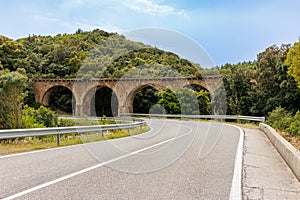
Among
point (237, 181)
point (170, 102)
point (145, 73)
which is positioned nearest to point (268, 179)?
point (237, 181)

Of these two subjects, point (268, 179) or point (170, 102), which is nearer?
point (268, 179)

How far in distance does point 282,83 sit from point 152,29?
2537cm

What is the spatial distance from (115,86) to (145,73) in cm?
1371

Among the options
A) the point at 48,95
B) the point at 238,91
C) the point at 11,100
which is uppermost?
the point at 48,95

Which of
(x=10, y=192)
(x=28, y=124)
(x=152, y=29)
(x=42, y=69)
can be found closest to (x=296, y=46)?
(x=152, y=29)

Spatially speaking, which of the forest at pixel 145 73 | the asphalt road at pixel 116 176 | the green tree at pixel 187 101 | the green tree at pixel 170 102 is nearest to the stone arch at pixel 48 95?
the forest at pixel 145 73

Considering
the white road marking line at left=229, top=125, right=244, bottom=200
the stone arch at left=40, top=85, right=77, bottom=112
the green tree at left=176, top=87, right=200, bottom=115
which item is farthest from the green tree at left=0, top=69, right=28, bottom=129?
the stone arch at left=40, top=85, right=77, bottom=112

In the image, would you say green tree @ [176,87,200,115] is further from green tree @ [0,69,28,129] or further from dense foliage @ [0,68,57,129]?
green tree @ [0,69,28,129]

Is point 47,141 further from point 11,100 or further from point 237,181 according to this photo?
point 11,100

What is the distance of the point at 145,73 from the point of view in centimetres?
3578

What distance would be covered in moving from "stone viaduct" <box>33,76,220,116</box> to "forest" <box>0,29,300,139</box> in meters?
1.40

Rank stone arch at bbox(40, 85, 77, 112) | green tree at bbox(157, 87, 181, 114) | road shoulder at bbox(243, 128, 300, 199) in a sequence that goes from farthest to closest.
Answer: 1. stone arch at bbox(40, 85, 77, 112)
2. green tree at bbox(157, 87, 181, 114)
3. road shoulder at bbox(243, 128, 300, 199)

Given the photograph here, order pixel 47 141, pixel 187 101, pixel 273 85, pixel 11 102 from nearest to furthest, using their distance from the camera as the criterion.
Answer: pixel 47 141 < pixel 11 102 < pixel 273 85 < pixel 187 101

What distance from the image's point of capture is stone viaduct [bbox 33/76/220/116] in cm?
4235
